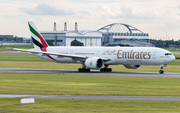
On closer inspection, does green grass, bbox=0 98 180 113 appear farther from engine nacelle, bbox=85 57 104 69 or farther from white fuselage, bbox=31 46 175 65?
engine nacelle, bbox=85 57 104 69

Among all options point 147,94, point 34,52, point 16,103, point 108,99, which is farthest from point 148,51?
point 16,103

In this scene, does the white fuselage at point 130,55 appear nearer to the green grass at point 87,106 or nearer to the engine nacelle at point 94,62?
the engine nacelle at point 94,62

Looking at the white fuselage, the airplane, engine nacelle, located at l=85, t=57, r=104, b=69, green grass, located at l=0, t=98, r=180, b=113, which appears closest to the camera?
green grass, located at l=0, t=98, r=180, b=113

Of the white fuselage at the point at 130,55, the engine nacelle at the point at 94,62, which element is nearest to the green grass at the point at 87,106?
the white fuselage at the point at 130,55

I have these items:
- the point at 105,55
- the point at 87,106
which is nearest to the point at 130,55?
the point at 105,55

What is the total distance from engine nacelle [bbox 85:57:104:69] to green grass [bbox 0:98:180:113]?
28.5 meters

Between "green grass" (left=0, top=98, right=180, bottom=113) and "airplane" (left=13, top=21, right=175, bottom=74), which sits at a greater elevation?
"airplane" (left=13, top=21, right=175, bottom=74)

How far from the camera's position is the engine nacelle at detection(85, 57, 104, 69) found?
167 ft

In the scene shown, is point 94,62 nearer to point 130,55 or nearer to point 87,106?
point 130,55

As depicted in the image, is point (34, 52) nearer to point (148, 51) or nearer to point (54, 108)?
point (148, 51)

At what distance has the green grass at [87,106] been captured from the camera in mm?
18891

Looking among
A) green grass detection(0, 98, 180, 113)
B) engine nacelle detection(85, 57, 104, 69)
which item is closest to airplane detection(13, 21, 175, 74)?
engine nacelle detection(85, 57, 104, 69)

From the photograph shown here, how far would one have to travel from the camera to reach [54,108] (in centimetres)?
1961

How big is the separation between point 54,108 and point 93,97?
527 centimetres
